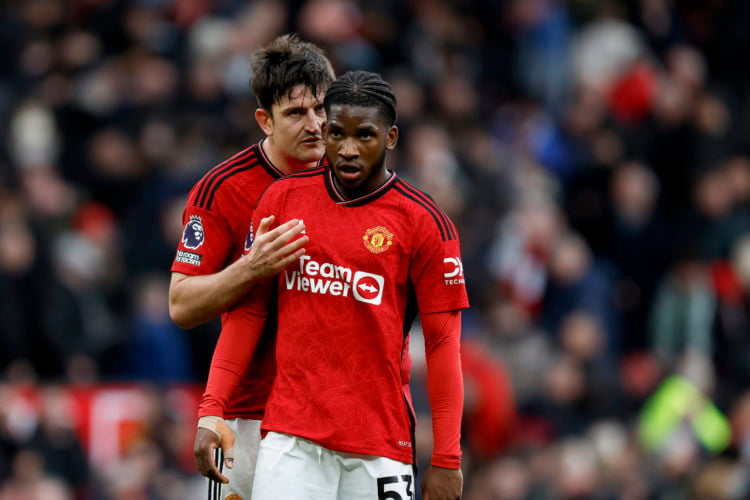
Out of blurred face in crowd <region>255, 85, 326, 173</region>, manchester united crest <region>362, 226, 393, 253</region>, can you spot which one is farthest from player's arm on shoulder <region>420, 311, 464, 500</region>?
blurred face in crowd <region>255, 85, 326, 173</region>

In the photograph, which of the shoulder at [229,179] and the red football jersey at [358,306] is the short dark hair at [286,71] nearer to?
the shoulder at [229,179]

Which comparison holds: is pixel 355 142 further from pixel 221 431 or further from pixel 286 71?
pixel 221 431

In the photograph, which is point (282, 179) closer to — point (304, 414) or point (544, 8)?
point (304, 414)

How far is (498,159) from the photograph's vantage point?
14305 mm

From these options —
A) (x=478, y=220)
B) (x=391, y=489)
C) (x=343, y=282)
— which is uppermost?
(x=478, y=220)

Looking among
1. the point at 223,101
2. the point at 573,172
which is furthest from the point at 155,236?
the point at 573,172

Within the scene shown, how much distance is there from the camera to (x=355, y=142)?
5395 millimetres

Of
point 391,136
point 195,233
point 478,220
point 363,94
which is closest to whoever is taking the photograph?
point 363,94

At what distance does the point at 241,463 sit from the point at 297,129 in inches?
54.3

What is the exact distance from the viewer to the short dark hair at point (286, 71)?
591cm

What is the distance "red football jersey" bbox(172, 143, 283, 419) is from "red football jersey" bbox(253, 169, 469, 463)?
16.6 inches

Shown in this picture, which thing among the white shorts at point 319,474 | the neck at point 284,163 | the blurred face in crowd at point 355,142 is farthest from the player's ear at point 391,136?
the white shorts at point 319,474

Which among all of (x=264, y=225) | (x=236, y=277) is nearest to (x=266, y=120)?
(x=264, y=225)

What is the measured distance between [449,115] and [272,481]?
894 centimetres
